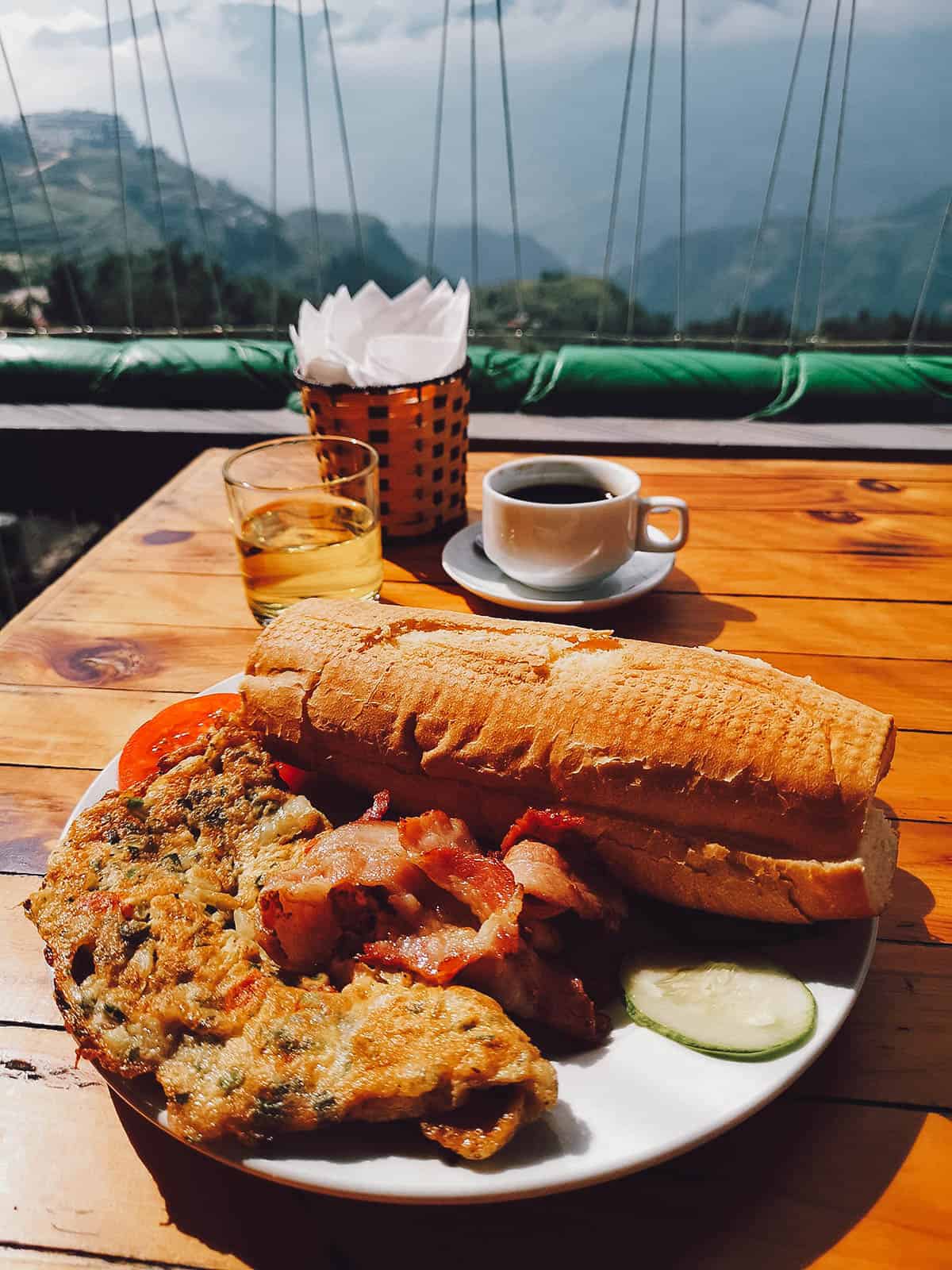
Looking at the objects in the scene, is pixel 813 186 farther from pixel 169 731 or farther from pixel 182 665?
pixel 169 731

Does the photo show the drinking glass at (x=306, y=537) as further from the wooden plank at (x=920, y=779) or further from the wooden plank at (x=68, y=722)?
the wooden plank at (x=920, y=779)

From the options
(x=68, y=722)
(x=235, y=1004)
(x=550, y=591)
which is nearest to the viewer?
(x=235, y=1004)

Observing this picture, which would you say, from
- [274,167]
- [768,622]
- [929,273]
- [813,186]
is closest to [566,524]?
[768,622]

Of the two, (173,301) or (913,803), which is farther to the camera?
(173,301)

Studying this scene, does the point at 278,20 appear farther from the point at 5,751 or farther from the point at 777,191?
the point at 5,751

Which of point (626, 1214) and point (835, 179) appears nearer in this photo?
point (626, 1214)

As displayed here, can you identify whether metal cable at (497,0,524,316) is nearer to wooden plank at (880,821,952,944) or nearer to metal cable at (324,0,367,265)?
metal cable at (324,0,367,265)

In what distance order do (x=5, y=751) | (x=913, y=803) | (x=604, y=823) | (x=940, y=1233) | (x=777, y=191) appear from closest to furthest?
1. (x=940, y=1233)
2. (x=604, y=823)
3. (x=913, y=803)
4. (x=5, y=751)
5. (x=777, y=191)

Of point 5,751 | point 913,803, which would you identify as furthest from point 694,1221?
point 5,751
